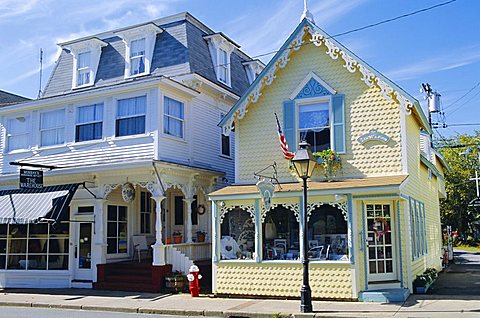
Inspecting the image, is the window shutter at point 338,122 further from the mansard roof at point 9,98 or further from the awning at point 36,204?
the mansard roof at point 9,98

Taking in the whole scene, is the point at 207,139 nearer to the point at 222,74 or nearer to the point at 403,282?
the point at 222,74

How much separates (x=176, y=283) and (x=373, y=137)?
296 inches

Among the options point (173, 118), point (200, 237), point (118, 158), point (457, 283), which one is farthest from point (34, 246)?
point (457, 283)

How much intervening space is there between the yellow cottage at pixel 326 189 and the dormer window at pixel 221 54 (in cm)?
618

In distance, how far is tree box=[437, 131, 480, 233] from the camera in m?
44.1

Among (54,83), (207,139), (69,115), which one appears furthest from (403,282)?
(54,83)

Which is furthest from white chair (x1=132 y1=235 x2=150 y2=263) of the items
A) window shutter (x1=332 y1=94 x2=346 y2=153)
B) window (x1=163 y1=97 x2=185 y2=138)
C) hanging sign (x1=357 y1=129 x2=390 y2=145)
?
hanging sign (x1=357 y1=129 x2=390 y2=145)

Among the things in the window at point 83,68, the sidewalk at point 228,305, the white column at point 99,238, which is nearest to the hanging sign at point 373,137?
the sidewalk at point 228,305

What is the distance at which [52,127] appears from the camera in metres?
19.4

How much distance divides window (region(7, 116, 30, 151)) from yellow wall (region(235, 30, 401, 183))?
934cm

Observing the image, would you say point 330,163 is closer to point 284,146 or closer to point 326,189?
point 326,189

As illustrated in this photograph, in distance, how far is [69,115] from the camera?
19.1m

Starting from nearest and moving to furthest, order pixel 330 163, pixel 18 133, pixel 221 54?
1. pixel 330 163
2. pixel 18 133
3. pixel 221 54

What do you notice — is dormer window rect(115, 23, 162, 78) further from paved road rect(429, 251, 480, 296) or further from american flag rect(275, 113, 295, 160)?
paved road rect(429, 251, 480, 296)
